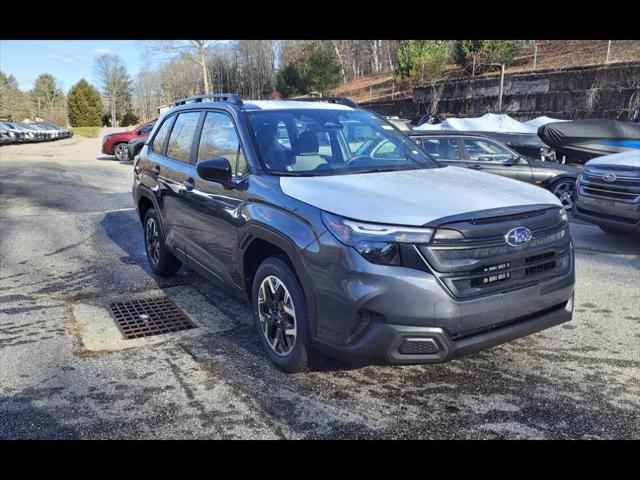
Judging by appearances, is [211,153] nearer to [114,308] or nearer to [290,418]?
[114,308]

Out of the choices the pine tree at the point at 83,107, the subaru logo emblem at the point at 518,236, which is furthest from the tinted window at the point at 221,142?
the pine tree at the point at 83,107

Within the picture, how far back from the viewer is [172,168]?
500cm

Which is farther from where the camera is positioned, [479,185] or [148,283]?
[148,283]

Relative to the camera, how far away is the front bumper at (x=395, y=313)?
2.77 meters

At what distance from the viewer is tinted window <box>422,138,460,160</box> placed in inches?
358

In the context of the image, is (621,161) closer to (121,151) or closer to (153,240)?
(153,240)

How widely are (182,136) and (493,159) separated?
20.0 feet

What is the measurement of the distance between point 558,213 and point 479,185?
1.69 feet

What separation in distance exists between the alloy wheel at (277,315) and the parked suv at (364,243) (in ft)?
0.04

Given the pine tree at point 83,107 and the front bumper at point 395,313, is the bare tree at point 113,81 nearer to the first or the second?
the pine tree at point 83,107

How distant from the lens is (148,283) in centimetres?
571

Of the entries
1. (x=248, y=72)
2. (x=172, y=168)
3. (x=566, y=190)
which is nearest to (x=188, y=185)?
(x=172, y=168)

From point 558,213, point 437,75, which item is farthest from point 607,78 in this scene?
point 558,213

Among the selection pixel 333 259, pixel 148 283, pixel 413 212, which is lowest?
pixel 148 283
